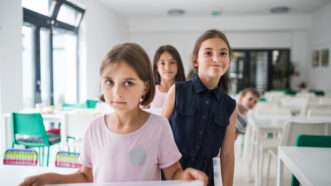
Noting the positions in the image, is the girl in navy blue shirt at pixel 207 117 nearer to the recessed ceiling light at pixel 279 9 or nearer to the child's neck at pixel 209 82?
the child's neck at pixel 209 82

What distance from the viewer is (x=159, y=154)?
0.98 metres

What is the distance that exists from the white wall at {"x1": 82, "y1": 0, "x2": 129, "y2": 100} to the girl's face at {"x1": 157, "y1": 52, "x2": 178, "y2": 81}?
4.47 metres

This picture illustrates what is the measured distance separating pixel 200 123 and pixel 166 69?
929mm

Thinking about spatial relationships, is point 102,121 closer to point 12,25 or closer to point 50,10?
point 12,25

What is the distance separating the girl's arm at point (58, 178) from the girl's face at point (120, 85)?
11.3 inches

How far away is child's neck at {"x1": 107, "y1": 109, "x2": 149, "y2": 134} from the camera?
98 centimetres

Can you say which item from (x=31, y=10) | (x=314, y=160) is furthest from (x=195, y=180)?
(x=31, y=10)

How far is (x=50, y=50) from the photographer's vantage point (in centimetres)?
536

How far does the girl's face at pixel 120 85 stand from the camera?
0.91 metres

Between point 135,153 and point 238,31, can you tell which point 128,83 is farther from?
point 238,31

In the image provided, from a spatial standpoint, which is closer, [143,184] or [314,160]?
[143,184]

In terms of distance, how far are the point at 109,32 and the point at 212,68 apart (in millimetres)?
6841

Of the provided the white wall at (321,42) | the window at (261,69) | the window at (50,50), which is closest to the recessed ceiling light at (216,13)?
the window at (261,69)

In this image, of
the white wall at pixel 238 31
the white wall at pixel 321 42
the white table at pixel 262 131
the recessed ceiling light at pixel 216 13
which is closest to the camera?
the white table at pixel 262 131
